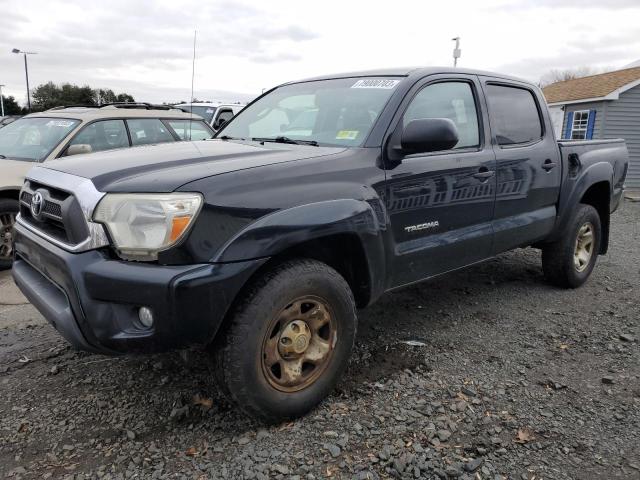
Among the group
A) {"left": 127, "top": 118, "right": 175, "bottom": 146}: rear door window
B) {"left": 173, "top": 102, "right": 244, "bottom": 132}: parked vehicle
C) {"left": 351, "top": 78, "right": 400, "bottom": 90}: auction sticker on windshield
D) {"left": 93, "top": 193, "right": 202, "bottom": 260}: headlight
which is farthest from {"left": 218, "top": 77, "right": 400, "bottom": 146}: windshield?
{"left": 173, "top": 102, "right": 244, "bottom": 132}: parked vehicle

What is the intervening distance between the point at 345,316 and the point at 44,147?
14.6 ft

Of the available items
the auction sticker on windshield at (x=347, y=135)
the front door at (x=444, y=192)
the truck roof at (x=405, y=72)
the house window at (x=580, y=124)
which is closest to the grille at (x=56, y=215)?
the auction sticker on windshield at (x=347, y=135)

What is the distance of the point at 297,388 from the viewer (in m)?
2.63

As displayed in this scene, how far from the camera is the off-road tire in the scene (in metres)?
4.54

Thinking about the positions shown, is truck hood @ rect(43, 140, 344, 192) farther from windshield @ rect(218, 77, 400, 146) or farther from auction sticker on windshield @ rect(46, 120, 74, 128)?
auction sticker on windshield @ rect(46, 120, 74, 128)

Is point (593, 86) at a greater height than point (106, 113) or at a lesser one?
greater

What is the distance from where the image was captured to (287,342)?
2.55 m

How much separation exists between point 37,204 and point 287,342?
1.46 meters

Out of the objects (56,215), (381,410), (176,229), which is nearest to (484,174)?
(381,410)

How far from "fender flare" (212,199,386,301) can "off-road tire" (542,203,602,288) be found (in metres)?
2.35

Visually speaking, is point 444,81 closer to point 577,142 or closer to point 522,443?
point 577,142

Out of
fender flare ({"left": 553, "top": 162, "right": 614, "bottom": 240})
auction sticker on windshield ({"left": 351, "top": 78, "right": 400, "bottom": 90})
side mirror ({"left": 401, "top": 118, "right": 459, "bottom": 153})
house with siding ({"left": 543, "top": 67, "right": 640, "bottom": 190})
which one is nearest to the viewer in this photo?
side mirror ({"left": 401, "top": 118, "right": 459, "bottom": 153})

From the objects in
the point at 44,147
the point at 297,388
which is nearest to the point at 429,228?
the point at 297,388

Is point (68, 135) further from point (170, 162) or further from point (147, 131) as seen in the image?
point (170, 162)
